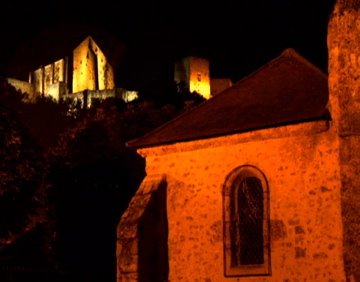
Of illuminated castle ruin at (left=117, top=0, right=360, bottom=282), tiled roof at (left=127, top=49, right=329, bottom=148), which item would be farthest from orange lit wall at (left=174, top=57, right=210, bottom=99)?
illuminated castle ruin at (left=117, top=0, right=360, bottom=282)

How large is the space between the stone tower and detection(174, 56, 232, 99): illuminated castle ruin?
255 feet

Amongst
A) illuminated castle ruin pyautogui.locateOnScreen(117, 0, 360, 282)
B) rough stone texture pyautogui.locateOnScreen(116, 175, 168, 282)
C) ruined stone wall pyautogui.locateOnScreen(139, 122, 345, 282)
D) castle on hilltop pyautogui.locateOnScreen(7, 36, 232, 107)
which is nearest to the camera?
illuminated castle ruin pyautogui.locateOnScreen(117, 0, 360, 282)

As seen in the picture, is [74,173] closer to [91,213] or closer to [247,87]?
[91,213]

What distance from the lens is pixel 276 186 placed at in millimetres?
17094

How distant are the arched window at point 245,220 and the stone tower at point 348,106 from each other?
214 cm

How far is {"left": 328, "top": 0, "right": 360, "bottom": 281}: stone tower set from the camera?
15586 millimetres

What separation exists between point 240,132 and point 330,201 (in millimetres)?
2830

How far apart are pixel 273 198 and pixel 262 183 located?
470mm

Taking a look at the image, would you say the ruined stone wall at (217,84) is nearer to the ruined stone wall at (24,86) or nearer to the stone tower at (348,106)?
the ruined stone wall at (24,86)

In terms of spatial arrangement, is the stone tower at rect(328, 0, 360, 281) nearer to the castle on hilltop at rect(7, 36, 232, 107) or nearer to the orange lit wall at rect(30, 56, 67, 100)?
the castle on hilltop at rect(7, 36, 232, 107)

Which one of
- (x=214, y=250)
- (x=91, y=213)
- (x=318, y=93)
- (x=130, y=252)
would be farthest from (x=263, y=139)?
(x=91, y=213)

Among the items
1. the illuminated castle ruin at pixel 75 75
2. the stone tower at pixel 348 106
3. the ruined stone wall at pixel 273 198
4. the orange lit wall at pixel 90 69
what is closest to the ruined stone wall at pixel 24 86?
the illuminated castle ruin at pixel 75 75

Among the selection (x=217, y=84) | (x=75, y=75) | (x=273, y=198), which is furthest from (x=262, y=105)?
(x=75, y=75)

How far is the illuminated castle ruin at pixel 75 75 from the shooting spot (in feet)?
326
